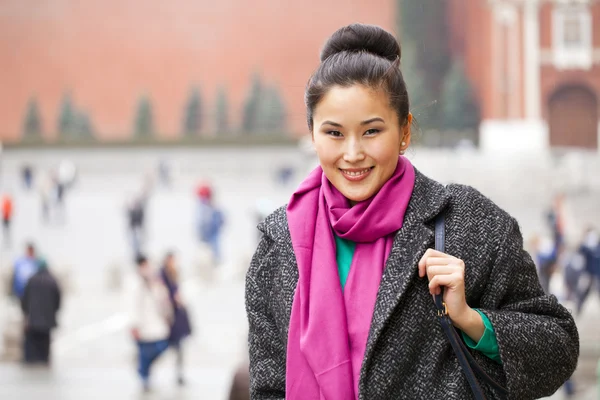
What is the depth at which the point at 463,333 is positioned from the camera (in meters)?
1.25

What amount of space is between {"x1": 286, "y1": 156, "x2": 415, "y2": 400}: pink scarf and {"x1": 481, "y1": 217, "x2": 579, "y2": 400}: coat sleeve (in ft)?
0.49

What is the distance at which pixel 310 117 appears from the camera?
1.34 m

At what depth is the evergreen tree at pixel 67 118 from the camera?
23500 mm

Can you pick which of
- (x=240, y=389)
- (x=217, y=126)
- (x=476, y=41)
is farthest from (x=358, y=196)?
(x=217, y=126)

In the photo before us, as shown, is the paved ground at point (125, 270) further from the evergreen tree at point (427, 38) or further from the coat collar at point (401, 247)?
the coat collar at point (401, 247)

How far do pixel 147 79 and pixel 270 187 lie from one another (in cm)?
621

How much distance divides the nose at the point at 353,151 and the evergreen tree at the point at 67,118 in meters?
22.8

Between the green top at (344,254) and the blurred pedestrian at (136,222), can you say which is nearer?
the green top at (344,254)

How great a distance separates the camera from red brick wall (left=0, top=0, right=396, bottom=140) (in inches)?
943

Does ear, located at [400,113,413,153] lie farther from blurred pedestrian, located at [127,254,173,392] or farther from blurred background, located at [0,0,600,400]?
blurred background, located at [0,0,600,400]

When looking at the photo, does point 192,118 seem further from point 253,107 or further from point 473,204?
point 473,204

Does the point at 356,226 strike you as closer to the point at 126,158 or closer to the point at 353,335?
the point at 353,335

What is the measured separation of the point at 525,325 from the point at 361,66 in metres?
0.40

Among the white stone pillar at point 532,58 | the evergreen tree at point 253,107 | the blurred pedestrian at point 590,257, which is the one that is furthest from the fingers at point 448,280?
the evergreen tree at point 253,107
